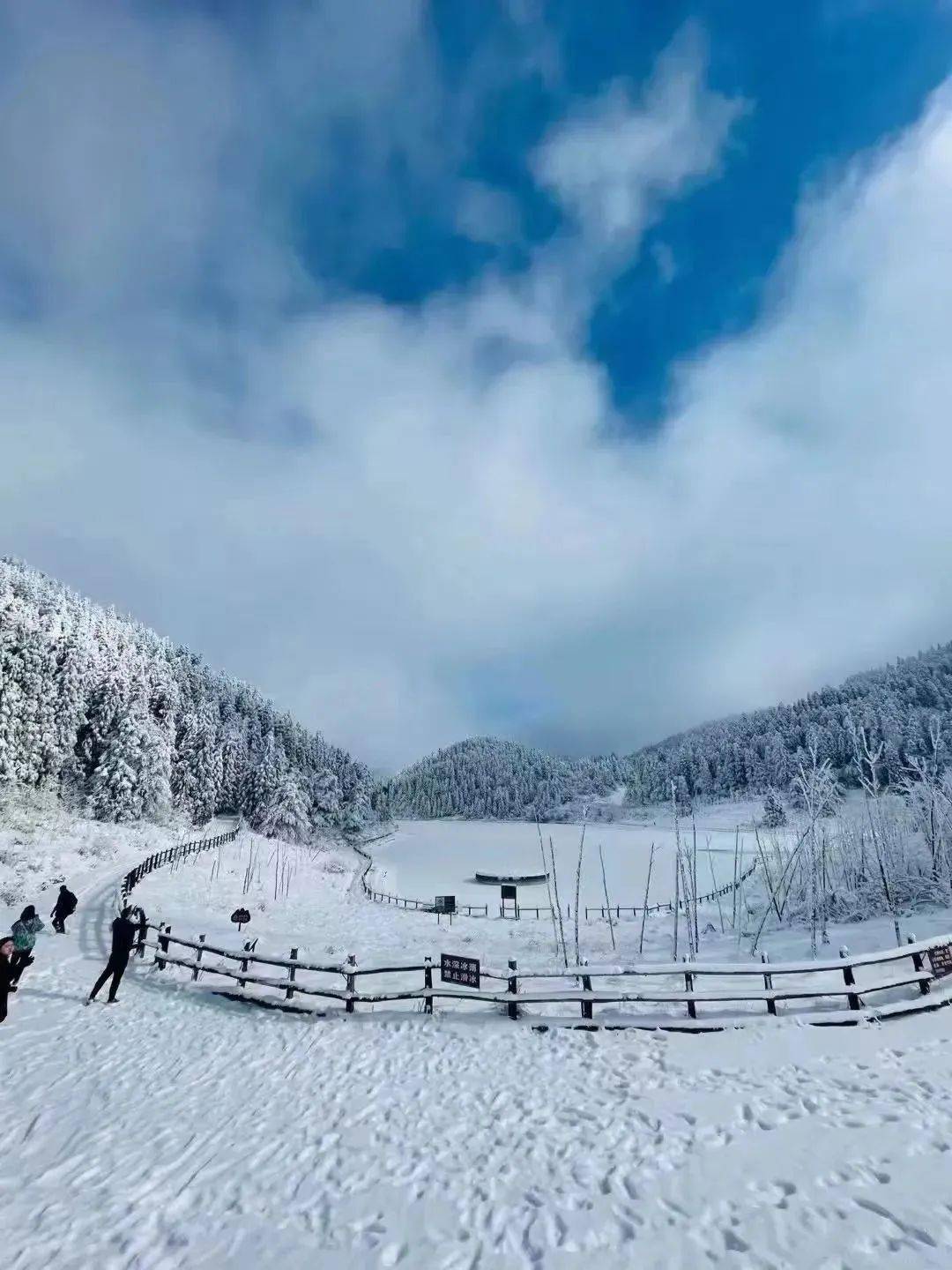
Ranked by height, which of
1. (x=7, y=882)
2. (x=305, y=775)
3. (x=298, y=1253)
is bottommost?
(x=298, y=1253)

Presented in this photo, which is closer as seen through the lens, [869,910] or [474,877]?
[869,910]

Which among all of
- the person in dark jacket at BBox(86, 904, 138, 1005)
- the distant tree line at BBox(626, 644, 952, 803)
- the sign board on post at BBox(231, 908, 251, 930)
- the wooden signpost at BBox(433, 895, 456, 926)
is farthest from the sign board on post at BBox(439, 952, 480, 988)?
the distant tree line at BBox(626, 644, 952, 803)

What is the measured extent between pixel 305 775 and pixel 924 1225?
80.6 meters

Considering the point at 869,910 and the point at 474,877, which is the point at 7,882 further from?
the point at 474,877

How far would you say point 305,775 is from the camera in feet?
263

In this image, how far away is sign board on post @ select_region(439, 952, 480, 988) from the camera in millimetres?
13633

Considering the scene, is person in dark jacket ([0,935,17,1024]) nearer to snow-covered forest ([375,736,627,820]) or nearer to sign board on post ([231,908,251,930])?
sign board on post ([231,908,251,930])

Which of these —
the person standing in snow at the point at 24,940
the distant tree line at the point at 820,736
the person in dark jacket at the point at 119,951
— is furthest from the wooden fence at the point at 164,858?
the distant tree line at the point at 820,736

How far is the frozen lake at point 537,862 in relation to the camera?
52.7 meters

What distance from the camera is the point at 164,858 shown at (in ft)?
123

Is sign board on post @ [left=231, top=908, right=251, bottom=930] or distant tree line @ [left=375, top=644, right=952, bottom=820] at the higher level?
distant tree line @ [left=375, top=644, right=952, bottom=820]

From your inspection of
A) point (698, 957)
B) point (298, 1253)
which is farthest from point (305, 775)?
point (298, 1253)

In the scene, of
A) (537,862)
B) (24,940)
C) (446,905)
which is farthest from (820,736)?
(24,940)

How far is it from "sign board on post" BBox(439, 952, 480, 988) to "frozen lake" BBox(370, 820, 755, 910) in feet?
109
